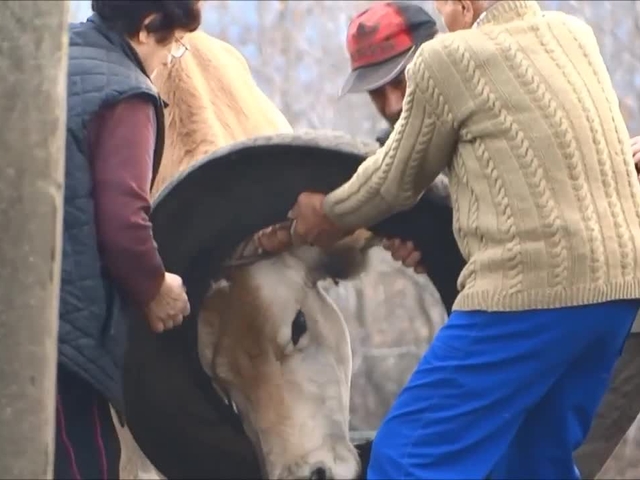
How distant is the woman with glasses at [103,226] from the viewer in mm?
2957

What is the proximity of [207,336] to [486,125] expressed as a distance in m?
1.37

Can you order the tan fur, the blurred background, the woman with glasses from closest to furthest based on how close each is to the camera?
the woman with glasses
the tan fur
the blurred background

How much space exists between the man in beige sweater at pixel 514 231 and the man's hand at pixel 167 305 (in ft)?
1.76

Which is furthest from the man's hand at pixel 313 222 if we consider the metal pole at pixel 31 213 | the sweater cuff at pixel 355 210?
the metal pole at pixel 31 213

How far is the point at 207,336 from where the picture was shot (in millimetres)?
3969

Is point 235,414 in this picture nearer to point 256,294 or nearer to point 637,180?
point 256,294

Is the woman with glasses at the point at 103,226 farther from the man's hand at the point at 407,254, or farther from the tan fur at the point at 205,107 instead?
the tan fur at the point at 205,107

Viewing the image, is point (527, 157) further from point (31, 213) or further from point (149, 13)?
point (31, 213)

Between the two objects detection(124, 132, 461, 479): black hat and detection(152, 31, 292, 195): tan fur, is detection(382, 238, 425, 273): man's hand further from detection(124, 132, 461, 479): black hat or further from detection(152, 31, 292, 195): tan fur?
detection(152, 31, 292, 195): tan fur

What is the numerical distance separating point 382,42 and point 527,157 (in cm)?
74

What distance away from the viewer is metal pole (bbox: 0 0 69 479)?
197 cm

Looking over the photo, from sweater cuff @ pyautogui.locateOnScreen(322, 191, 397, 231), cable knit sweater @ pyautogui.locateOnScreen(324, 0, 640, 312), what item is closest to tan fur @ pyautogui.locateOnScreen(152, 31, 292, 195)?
sweater cuff @ pyautogui.locateOnScreen(322, 191, 397, 231)

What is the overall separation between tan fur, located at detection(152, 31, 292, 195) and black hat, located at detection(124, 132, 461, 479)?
491 millimetres

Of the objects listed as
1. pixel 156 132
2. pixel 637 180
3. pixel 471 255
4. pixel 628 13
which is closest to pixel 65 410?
pixel 156 132
